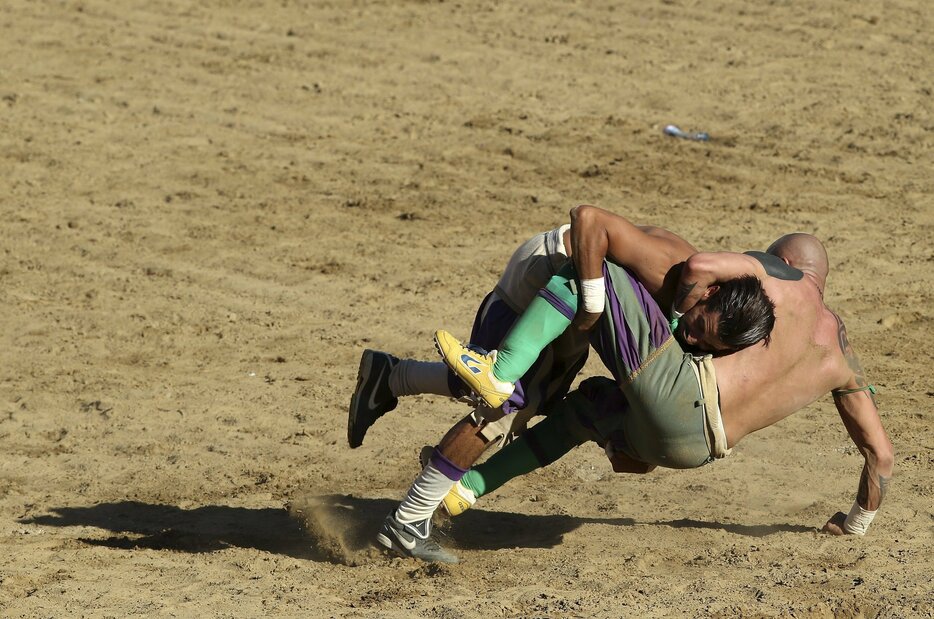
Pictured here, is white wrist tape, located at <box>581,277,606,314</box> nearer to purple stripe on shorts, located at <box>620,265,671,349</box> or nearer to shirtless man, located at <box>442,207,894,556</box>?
shirtless man, located at <box>442,207,894,556</box>

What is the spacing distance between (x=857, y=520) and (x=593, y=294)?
1629 mm

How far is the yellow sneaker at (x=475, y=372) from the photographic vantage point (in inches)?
194

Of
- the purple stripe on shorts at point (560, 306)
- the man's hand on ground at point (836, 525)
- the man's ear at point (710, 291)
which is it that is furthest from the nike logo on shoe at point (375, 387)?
the man's hand on ground at point (836, 525)

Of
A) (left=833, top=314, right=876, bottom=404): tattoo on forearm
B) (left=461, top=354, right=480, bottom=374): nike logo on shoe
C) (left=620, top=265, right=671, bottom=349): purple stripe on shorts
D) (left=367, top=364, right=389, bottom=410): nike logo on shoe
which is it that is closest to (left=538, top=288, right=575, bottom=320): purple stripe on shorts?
(left=620, top=265, right=671, bottom=349): purple stripe on shorts

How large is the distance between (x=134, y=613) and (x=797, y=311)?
9.10 feet

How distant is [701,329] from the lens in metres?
4.97

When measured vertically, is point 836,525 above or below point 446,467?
below

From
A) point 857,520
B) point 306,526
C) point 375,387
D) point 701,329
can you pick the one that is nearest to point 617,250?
point 701,329

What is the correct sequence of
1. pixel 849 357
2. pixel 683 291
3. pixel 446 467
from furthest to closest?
pixel 849 357 < pixel 446 467 < pixel 683 291

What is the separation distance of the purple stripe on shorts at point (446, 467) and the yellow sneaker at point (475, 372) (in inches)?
13.9

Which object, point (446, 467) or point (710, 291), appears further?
point (446, 467)

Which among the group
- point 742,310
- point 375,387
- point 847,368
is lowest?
point 375,387

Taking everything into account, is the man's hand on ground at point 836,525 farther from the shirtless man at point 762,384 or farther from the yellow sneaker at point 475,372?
the yellow sneaker at point 475,372

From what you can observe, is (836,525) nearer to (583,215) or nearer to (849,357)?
(849,357)
